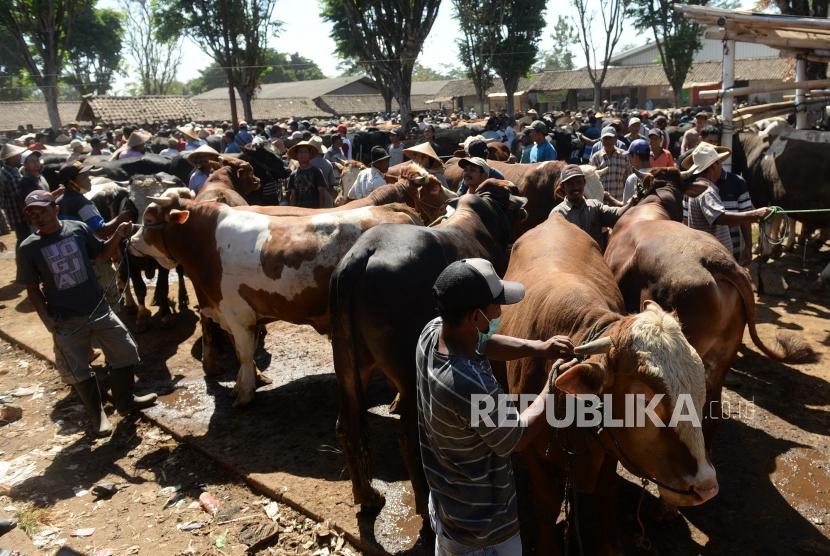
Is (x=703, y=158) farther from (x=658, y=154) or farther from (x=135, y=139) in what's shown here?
(x=135, y=139)

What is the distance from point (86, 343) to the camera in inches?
217

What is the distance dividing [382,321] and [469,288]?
62.0 inches

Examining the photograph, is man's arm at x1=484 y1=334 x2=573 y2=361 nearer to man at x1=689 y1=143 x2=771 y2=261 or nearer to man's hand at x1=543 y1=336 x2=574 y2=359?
man's hand at x1=543 y1=336 x2=574 y2=359

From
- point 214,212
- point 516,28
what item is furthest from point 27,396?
point 516,28

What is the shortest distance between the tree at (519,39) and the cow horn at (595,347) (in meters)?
34.9

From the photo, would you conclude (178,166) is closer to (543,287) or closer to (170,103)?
(543,287)

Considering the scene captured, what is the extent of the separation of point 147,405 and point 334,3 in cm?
3429

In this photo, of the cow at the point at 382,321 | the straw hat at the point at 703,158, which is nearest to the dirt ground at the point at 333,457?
the cow at the point at 382,321

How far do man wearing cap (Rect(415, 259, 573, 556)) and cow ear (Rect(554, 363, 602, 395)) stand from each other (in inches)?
4.7

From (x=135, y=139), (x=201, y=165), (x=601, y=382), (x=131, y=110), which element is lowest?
(x=601, y=382)

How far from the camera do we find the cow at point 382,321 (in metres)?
3.79

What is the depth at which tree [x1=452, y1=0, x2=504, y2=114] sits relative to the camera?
112 ft

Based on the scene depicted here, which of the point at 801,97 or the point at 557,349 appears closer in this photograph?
the point at 557,349

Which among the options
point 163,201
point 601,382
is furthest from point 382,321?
point 163,201
